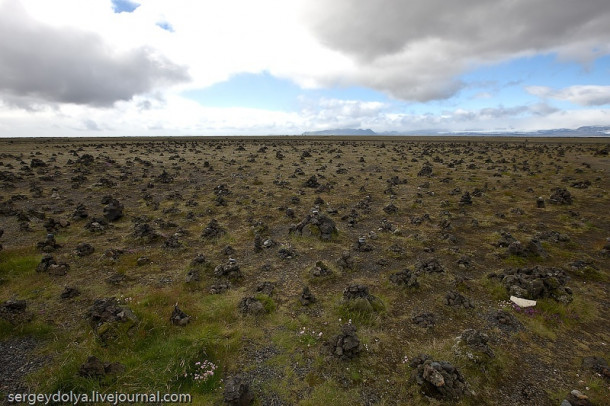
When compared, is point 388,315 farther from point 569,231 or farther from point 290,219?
point 569,231

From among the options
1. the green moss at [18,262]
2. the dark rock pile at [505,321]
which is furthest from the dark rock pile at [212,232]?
the dark rock pile at [505,321]

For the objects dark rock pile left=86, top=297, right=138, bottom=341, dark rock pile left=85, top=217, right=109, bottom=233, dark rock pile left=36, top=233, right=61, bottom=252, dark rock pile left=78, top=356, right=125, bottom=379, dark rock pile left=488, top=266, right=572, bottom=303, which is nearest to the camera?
dark rock pile left=78, top=356, right=125, bottom=379

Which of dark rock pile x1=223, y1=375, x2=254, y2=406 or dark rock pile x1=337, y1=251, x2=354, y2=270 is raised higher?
dark rock pile x1=337, y1=251, x2=354, y2=270

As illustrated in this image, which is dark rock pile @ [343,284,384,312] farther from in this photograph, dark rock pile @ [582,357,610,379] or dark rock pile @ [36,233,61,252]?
dark rock pile @ [36,233,61,252]

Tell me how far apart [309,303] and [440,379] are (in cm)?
575

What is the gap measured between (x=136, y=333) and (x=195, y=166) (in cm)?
4221

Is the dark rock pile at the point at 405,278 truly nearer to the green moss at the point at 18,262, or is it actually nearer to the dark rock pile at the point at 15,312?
the dark rock pile at the point at 15,312

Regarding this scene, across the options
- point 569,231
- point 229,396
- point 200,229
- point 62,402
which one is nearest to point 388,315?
point 229,396

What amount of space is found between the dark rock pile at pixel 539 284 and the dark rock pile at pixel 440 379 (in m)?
6.75

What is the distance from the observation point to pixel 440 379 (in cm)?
820

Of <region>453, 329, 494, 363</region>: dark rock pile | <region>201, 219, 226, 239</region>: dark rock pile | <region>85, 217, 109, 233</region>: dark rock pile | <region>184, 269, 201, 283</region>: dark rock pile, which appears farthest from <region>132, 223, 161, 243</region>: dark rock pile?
<region>453, 329, 494, 363</region>: dark rock pile

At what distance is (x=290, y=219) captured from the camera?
76.4 ft

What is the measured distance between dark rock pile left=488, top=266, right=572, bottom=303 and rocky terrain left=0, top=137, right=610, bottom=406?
7 cm

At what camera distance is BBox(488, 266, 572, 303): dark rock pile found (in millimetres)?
12888
